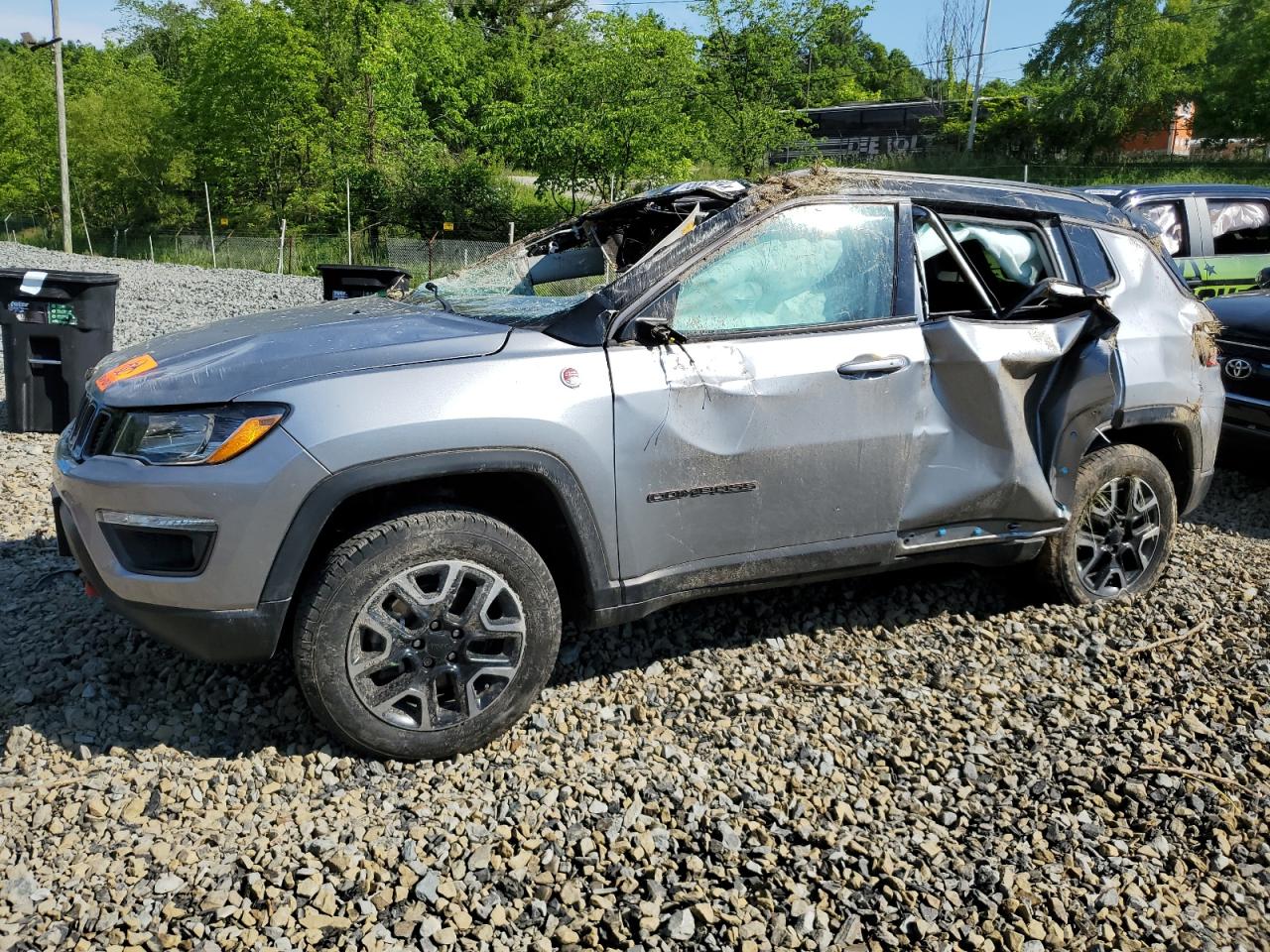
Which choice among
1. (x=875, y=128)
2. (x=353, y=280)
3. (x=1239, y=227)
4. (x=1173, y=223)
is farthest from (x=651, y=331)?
(x=875, y=128)

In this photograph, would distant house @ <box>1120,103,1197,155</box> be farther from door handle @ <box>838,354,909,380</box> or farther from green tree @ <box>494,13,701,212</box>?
door handle @ <box>838,354,909,380</box>

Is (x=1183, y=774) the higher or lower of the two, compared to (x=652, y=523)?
lower

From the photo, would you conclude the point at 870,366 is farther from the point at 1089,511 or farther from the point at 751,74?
the point at 751,74

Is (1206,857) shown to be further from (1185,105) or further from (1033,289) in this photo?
(1185,105)

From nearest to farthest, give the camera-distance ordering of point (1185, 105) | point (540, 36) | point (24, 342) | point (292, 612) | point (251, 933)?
point (251, 933), point (292, 612), point (24, 342), point (1185, 105), point (540, 36)

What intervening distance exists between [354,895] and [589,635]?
1.63 m

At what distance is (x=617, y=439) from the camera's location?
3371mm

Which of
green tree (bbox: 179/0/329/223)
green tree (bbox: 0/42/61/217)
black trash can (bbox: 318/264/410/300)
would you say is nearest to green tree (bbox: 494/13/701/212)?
green tree (bbox: 179/0/329/223)

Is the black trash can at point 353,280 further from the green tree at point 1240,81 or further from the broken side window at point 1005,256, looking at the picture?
the green tree at point 1240,81

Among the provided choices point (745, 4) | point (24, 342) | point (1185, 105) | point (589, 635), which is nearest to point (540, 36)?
point (745, 4)

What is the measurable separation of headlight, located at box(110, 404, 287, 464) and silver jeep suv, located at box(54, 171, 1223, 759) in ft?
0.03

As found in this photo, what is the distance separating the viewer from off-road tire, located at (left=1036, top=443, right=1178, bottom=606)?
4457 mm

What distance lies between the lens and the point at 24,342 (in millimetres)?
7426

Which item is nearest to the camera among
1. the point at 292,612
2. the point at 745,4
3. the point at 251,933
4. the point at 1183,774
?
the point at 251,933
